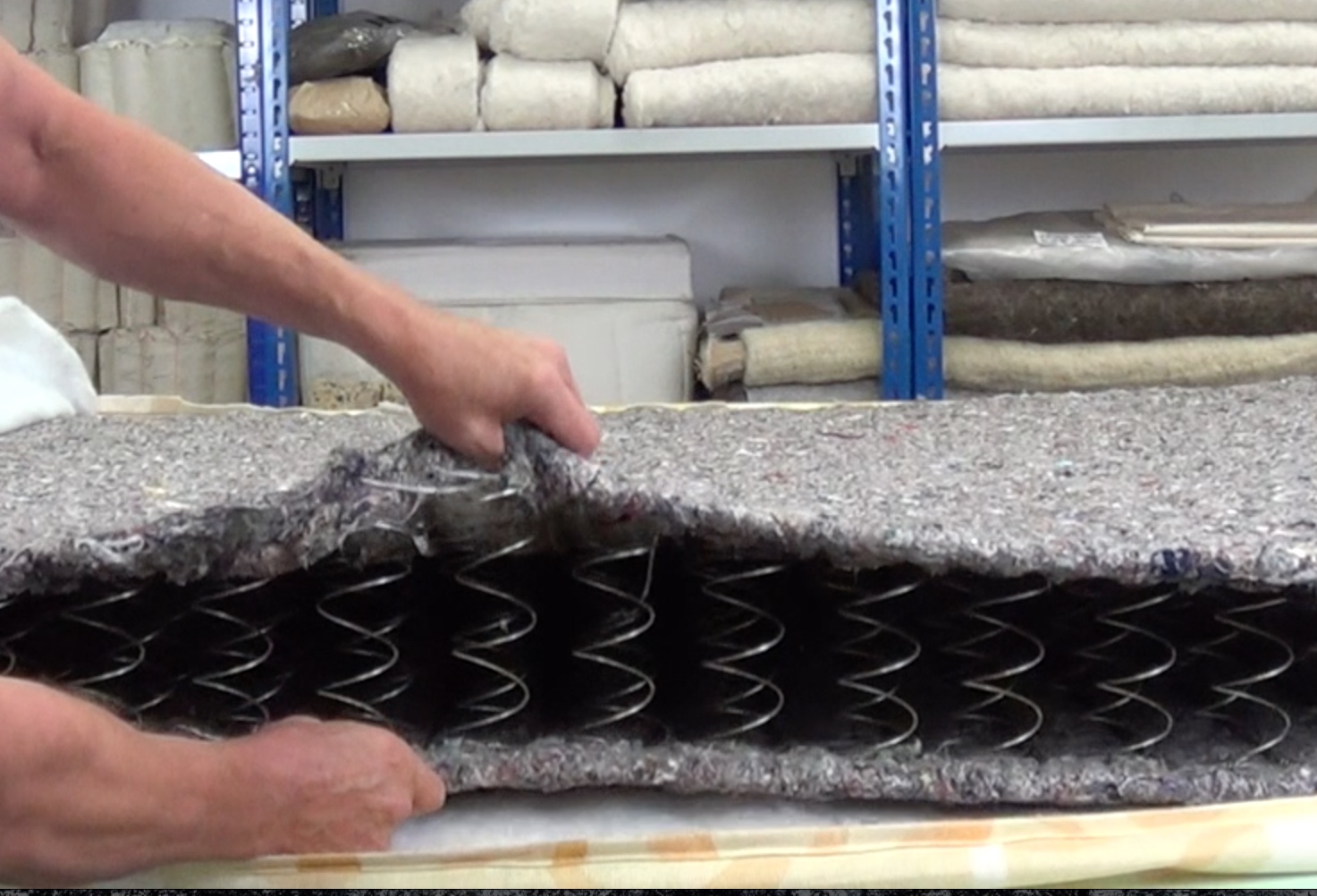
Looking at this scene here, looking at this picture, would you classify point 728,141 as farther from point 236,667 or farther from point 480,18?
point 236,667

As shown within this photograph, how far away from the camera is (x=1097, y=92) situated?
1243 millimetres

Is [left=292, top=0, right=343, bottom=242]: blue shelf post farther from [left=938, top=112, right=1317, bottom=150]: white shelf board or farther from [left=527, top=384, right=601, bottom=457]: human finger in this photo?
[left=527, top=384, right=601, bottom=457]: human finger

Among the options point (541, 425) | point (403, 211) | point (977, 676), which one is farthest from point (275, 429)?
point (403, 211)

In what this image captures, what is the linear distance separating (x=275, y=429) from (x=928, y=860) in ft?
1.92

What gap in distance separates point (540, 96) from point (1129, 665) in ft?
2.86

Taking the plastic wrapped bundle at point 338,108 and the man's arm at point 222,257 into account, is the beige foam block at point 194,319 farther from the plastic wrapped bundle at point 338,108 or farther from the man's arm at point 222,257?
the man's arm at point 222,257

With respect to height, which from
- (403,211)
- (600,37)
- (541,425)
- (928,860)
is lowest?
(928,860)

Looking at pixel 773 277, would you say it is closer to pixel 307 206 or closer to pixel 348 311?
pixel 307 206

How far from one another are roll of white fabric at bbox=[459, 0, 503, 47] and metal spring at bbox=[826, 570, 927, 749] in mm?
886

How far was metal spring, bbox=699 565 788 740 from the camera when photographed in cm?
48

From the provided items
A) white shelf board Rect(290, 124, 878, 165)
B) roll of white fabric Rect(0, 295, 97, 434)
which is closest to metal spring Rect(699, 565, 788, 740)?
roll of white fabric Rect(0, 295, 97, 434)

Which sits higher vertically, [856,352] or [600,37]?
[600,37]

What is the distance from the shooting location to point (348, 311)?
0.55 m

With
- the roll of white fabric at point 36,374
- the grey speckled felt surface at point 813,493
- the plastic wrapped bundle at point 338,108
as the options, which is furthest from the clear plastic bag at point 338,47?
the grey speckled felt surface at point 813,493
